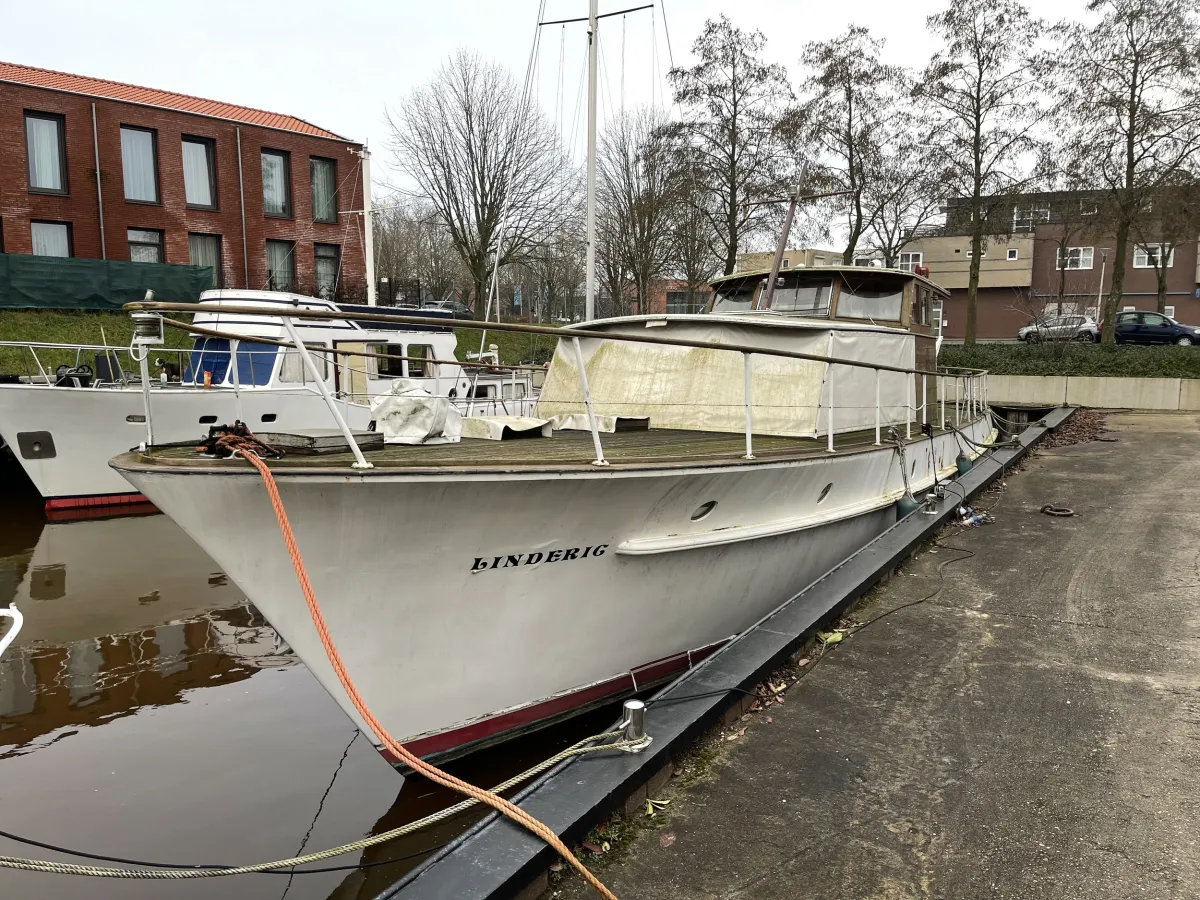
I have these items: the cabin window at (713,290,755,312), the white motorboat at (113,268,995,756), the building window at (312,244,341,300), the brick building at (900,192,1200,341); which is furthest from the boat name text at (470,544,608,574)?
the brick building at (900,192,1200,341)

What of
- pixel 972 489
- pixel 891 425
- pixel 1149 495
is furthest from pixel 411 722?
pixel 1149 495

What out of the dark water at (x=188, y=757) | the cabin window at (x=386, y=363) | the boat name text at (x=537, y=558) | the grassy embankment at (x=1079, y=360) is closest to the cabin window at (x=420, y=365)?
the cabin window at (x=386, y=363)

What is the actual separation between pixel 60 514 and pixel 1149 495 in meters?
17.0

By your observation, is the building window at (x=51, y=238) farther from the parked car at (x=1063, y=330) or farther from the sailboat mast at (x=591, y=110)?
the parked car at (x=1063, y=330)

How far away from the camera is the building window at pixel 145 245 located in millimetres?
24875

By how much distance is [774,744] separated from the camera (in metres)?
4.02

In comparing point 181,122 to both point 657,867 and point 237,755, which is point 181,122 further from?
point 657,867

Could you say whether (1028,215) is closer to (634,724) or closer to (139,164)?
(634,724)

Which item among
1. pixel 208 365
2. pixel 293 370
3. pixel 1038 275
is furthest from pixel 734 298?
pixel 1038 275

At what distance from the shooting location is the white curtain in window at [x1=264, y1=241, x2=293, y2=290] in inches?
1065

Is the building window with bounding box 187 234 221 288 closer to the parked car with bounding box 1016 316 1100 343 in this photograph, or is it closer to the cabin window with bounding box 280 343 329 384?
the cabin window with bounding box 280 343 329 384

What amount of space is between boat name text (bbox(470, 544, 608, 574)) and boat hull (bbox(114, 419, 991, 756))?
1cm

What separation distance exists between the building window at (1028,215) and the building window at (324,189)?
22.7m

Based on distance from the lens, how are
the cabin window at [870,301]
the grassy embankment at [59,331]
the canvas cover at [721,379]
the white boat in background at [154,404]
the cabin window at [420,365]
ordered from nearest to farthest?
the canvas cover at [721,379] < the cabin window at [870,301] < the white boat in background at [154,404] < the cabin window at [420,365] < the grassy embankment at [59,331]
